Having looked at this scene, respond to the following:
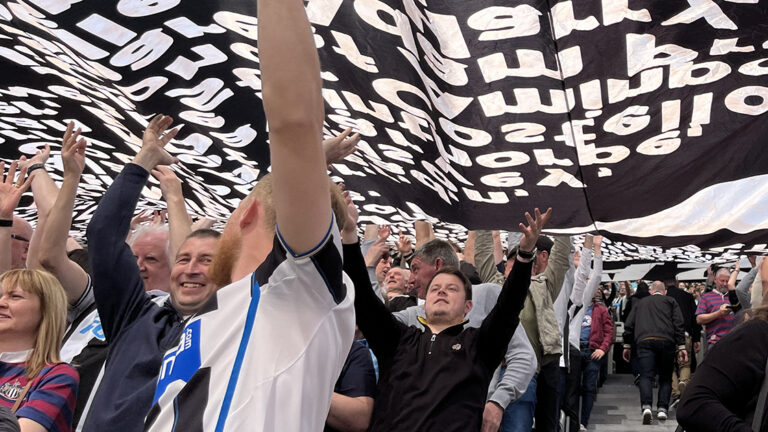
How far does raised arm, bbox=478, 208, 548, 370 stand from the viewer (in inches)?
159

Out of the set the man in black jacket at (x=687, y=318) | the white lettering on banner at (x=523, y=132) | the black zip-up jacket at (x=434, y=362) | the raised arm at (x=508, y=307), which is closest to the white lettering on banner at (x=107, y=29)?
the black zip-up jacket at (x=434, y=362)

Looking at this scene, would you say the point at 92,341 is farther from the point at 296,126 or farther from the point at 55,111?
the point at 296,126

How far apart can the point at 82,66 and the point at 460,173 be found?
6.88 ft

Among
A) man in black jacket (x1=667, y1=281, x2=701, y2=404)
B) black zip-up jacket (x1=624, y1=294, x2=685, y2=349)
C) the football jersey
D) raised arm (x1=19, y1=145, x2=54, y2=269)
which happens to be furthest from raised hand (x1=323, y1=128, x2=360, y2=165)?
man in black jacket (x1=667, y1=281, x2=701, y2=404)

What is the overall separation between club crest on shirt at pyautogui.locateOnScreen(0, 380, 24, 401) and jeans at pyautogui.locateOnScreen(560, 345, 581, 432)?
603 cm

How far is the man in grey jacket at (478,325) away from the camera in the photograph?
480 centimetres

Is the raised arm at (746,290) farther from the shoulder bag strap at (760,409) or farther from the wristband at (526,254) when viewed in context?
the shoulder bag strap at (760,409)

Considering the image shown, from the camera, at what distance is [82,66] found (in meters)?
4.34

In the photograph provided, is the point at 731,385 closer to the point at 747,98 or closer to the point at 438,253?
the point at 747,98

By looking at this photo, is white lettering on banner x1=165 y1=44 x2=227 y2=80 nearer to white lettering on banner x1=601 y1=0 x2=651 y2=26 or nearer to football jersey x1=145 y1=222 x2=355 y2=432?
white lettering on banner x1=601 y1=0 x2=651 y2=26

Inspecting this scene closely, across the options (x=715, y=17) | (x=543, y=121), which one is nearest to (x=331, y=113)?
(x=543, y=121)

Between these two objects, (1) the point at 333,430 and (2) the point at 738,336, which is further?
(1) the point at 333,430

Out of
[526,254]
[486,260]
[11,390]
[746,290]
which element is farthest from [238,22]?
[746,290]

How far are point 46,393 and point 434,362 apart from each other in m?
1.92
